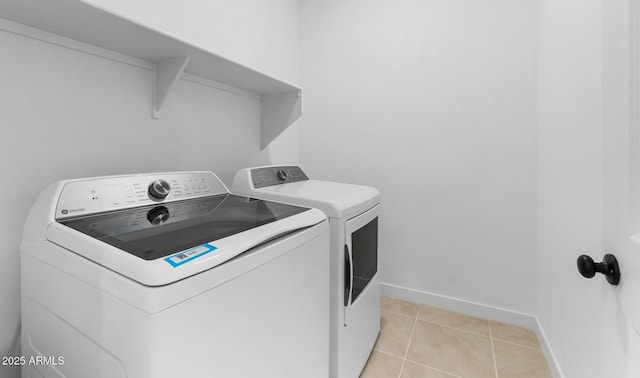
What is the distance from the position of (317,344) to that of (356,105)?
1.86 metres

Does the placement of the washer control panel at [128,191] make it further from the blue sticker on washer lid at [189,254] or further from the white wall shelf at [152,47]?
the blue sticker on washer lid at [189,254]

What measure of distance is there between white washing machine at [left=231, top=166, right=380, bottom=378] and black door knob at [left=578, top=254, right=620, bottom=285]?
77 cm

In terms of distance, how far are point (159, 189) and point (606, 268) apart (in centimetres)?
151

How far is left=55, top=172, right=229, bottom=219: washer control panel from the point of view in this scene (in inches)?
35.8

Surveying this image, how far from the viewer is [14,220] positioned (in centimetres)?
97

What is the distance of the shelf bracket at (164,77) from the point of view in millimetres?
1276

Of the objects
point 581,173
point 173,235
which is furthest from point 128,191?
point 581,173

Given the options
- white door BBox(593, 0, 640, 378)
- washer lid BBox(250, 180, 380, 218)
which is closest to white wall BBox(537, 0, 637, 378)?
white door BBox(593, 0, 640, 378)

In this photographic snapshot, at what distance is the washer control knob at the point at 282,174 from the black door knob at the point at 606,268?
1403mm

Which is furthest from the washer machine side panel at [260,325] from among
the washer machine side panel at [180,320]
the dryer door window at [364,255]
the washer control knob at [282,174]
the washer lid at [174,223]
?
the washer control knob at [282,174]

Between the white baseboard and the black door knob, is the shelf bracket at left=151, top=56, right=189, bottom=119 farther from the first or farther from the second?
the white baseboard

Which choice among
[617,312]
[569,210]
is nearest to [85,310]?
[617,312]

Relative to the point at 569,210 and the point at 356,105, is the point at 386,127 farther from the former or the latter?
the point at 569,210

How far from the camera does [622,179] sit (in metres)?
0.75
